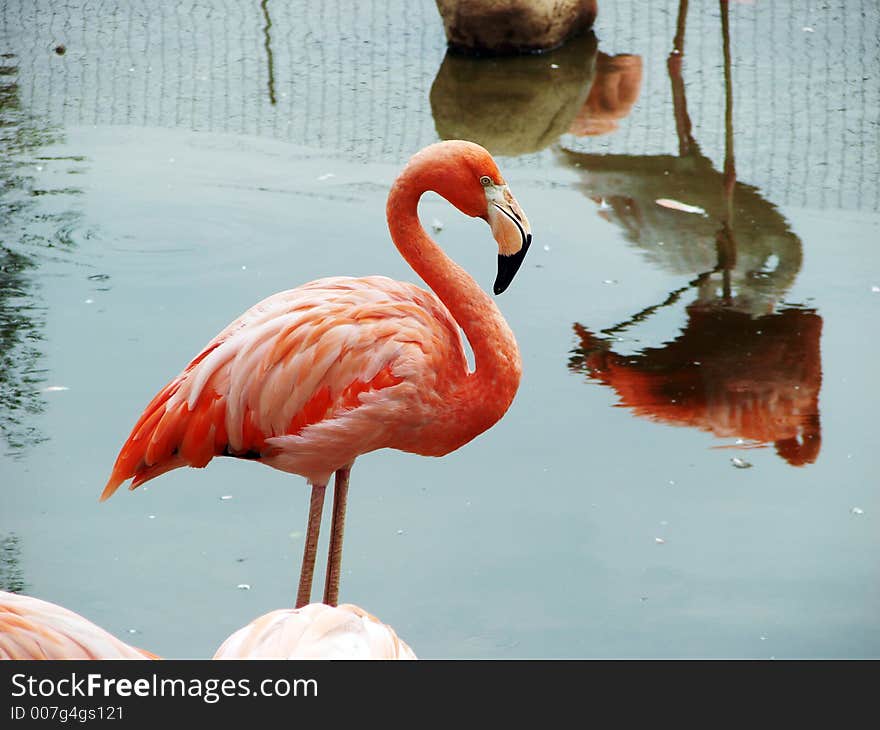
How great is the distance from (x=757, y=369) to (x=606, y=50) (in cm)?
364

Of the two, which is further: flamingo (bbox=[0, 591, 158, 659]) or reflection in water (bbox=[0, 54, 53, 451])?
reflection in water (bbox=[0, 54, 53, 451])

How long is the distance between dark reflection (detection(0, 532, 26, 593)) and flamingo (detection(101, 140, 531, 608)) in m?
0.40

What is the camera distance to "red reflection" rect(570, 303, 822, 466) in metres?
4.25

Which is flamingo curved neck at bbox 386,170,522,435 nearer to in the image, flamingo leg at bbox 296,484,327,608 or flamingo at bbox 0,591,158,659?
flamingo leg at bbox 296,484,327,608

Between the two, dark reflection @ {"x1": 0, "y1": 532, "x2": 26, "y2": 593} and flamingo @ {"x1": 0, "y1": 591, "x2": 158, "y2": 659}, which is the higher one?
flamingo @ {"x1": 0, "y1": 591, "x2": 158, "y2": 659}

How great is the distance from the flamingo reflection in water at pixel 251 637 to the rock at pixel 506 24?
223 inches

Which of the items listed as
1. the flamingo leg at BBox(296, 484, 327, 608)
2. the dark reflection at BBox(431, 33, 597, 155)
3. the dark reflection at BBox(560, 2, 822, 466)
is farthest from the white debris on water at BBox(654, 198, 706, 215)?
the flamingo leg at BBox(296, 484, 327, 608)

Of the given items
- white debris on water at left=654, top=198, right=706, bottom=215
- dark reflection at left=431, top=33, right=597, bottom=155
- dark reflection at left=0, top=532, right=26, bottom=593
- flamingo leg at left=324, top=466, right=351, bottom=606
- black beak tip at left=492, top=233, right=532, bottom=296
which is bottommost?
dark reflection at left=0, top=532, right=26, bottom=593

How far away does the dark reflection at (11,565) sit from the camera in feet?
11.4

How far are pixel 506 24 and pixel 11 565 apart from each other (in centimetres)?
487

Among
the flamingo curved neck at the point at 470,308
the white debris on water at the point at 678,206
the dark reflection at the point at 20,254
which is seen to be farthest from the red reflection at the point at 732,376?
the dark reflection at the point at 20,254

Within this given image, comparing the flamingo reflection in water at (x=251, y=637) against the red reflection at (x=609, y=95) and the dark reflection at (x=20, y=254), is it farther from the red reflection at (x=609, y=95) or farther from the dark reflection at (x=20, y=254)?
the red reflection at (x=609, y=95)

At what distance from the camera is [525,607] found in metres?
3.46

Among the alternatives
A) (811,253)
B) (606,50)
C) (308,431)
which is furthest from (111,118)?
(308,431)
